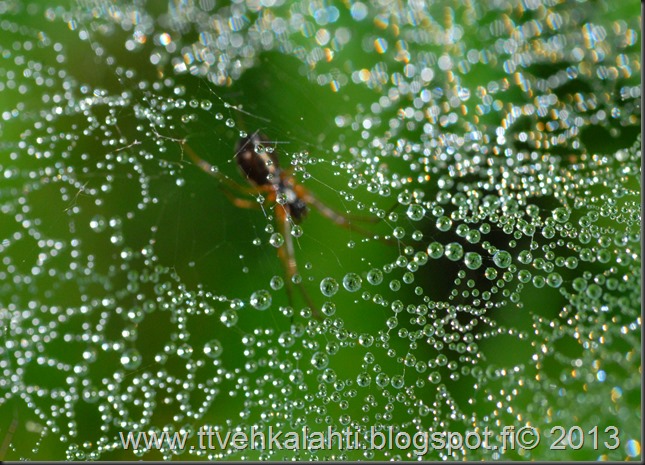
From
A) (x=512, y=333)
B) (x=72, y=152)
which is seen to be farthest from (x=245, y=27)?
(x=512, y=333)

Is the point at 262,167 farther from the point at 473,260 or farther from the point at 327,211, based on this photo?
the point at 473,260

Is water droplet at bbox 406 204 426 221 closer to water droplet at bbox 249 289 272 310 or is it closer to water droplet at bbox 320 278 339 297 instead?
water droplet at bbox 320 278 339 297

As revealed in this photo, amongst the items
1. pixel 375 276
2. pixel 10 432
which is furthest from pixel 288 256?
pixel 10 432

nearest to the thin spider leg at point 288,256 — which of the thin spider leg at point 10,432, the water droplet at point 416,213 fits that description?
the water droplet at point 416,213

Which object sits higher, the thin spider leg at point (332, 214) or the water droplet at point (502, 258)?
the thin spider leg at point (332, 214)

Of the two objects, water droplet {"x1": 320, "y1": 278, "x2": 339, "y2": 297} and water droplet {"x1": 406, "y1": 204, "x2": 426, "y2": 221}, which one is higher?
water droplet {"x1": 406, "y1": 204, "x2": 426, "y2": 221}

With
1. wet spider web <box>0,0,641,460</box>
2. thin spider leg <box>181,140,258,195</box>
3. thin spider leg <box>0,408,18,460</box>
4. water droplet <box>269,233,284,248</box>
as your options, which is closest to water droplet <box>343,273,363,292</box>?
wet spider web <box>0,0,641,460</box>

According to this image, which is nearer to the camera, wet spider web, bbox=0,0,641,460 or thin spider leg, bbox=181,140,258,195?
wet spider web, bbox=0,0,641,460

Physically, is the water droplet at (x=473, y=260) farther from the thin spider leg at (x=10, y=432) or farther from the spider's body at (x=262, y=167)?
the thin spider leg at (x=10, y=432)
